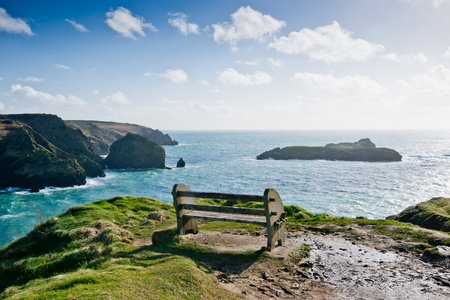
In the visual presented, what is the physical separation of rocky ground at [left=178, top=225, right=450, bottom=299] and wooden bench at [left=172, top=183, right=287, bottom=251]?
0.53m

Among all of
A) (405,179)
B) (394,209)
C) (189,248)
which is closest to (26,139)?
(189,248)

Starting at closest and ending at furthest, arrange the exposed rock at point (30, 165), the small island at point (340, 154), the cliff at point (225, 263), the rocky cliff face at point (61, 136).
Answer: the cliff at point (225, 263) → the exposed rock at point (30, 165) → the rocky cliff face at point (61, 136) → the small island at point (340, 154)

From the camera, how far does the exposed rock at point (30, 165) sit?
6819 centimetres

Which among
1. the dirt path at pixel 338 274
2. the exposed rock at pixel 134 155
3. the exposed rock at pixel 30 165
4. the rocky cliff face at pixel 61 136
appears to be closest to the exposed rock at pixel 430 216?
the dirt path at pixel 338 274

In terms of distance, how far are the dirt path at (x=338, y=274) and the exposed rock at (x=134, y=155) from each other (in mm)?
97607

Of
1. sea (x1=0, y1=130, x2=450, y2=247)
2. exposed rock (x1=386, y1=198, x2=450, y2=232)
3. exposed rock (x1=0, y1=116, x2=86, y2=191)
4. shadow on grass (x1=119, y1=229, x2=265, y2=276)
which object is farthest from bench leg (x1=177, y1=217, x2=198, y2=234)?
exposed rock (x1=0, y1=116, x2=86, y2=191)

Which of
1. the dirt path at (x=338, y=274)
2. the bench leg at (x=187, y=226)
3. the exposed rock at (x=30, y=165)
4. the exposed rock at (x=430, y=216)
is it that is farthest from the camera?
the exposed rock at (x=30, y=165)

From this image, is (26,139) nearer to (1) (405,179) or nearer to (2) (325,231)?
(2) (325,231)

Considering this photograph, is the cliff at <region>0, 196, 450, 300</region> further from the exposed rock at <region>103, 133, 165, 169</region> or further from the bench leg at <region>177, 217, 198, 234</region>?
the exposed rock at <region>103, 133, 165, 169</region>

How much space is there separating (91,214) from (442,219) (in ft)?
62.3

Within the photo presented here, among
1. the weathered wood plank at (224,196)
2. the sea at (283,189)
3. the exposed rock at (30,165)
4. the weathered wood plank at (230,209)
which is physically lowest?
the sea at (283,189)

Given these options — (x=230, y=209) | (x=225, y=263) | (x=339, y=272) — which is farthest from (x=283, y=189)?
(x=225, y=263)

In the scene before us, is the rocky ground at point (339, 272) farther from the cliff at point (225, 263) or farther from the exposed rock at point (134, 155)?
the exposed rock at point (134, 155)

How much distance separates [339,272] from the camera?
745cm
